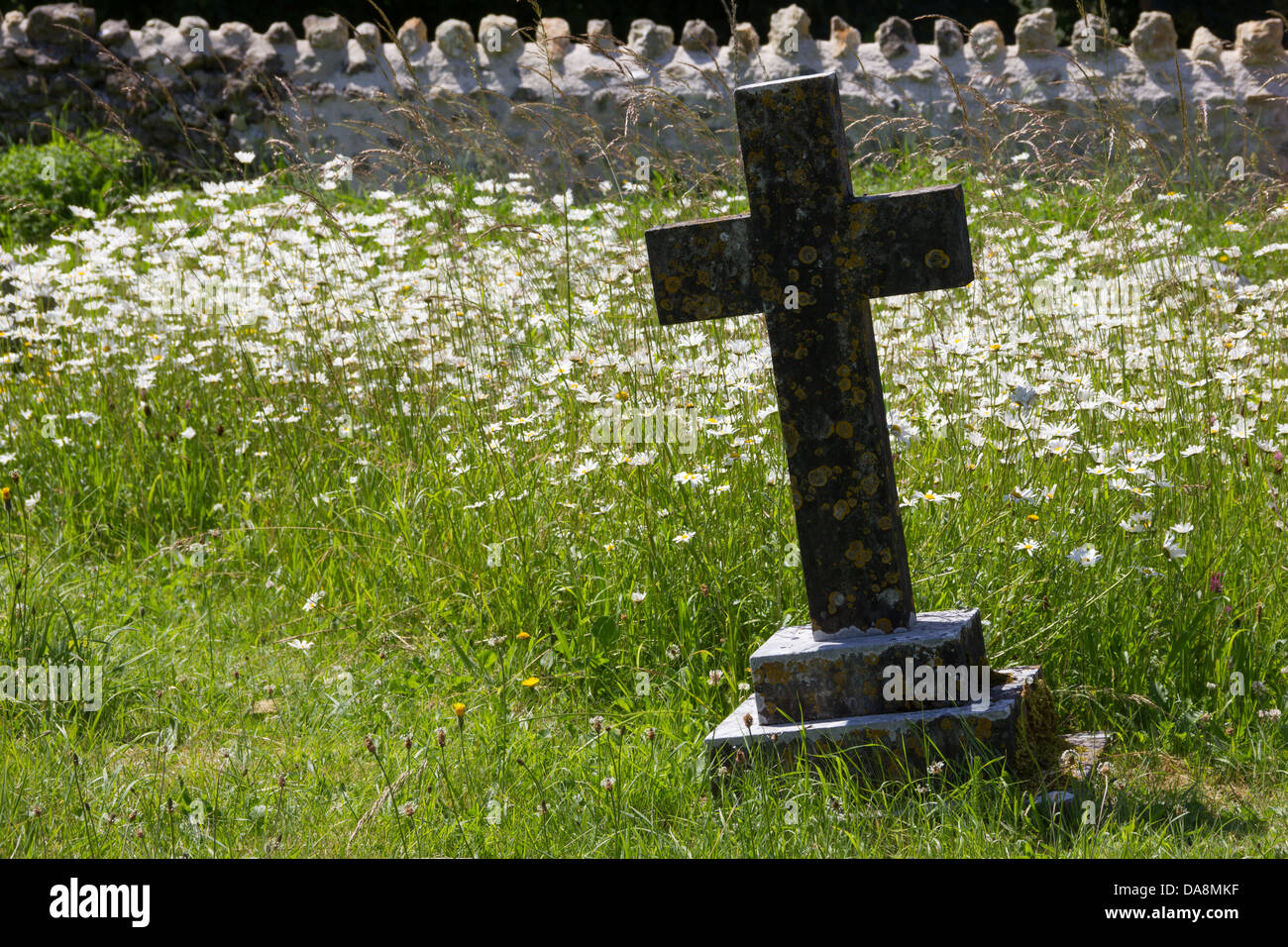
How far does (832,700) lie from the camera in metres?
2.66

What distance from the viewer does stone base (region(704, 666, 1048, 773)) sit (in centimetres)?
254

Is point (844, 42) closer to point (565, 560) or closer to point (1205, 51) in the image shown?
point (1205, 51)

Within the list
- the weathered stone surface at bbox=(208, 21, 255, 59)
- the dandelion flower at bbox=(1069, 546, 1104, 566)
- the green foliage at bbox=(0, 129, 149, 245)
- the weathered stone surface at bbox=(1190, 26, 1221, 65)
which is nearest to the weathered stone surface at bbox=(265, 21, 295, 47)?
the weathered stone surface at bbox=(208, 21, 255, 59)

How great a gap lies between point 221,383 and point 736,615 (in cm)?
283

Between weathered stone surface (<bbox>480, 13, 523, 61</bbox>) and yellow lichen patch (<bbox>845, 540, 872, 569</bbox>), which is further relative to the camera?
weathered stone surface (<bbox>480, 13, 523, 61</bbox>)

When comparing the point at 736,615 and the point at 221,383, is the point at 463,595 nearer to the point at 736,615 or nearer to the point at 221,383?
the point at 736,615

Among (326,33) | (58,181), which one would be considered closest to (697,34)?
(326,33)

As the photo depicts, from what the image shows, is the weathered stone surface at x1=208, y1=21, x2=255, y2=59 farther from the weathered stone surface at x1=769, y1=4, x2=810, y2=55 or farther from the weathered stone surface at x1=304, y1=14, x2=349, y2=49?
the weathered stone surface at x1=769, y1=4, x2=810, y2=55

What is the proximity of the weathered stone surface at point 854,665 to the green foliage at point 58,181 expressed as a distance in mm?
7610

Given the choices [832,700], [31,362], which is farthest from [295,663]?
[31,362]

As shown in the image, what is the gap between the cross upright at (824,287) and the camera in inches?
101

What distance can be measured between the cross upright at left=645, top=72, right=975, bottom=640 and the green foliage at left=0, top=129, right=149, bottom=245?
728cm

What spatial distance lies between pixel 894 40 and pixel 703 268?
7836mm

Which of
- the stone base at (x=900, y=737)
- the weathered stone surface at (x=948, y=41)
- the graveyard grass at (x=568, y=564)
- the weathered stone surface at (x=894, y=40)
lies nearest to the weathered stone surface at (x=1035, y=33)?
the weathered stone surface at (x=948, y=41)
